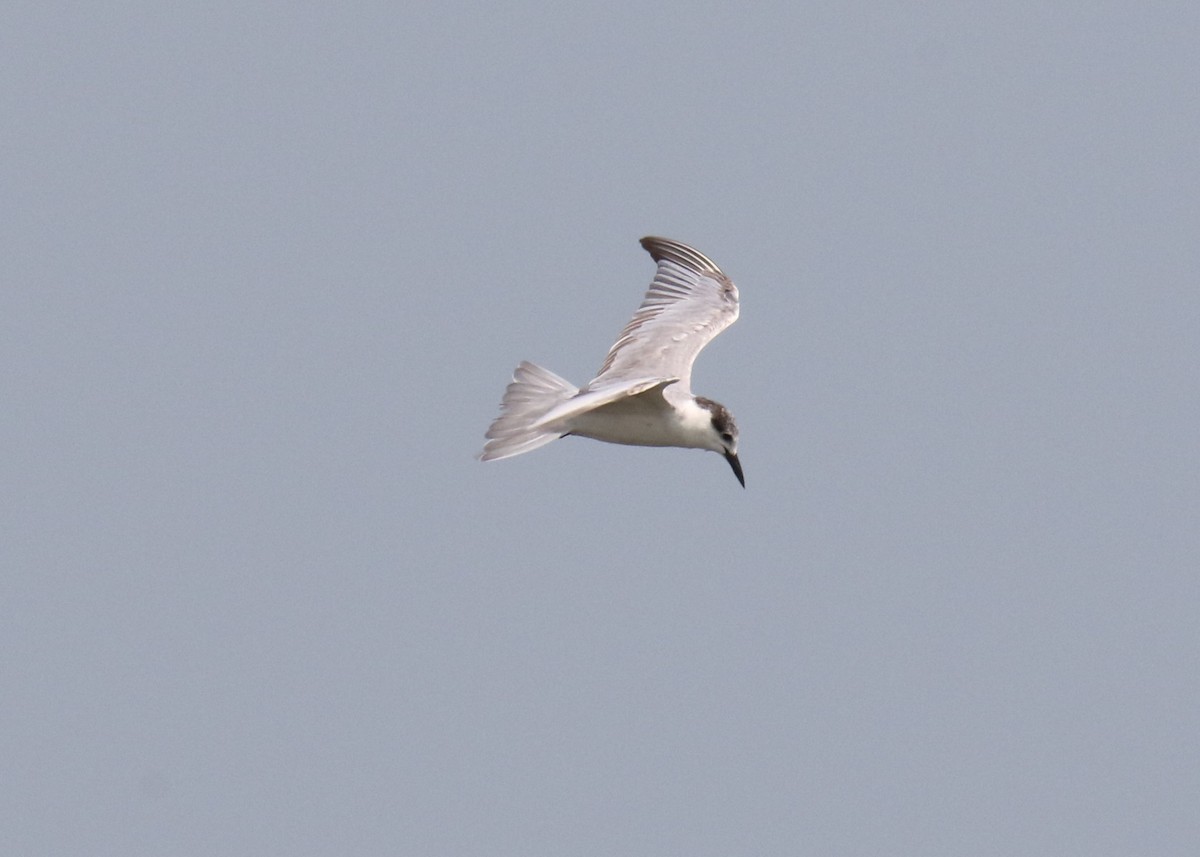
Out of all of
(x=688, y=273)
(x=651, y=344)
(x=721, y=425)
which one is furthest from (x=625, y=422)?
(x=688, y=273)

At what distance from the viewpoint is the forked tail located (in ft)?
33.9

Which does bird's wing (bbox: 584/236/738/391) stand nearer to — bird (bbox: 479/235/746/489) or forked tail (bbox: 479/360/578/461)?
bird (bbox: 479/235/746/489)

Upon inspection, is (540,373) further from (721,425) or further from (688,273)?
(688,273)

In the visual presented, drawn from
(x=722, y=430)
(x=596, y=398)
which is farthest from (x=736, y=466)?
(x=596, y=398)

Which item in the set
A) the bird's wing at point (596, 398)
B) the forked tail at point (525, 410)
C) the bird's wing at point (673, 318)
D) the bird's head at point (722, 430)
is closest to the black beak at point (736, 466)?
the bird's head at point (722, 430)

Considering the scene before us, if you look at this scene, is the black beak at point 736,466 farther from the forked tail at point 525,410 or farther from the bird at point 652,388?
the forked tail at point 525,410

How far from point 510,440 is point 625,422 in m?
1.08

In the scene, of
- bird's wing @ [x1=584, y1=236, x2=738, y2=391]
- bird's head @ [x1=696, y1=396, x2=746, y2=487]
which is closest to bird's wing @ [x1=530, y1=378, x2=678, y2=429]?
bird's head @ [x1=696, y1=396, x2=746, y2=487]

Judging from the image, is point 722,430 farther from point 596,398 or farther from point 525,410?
point 596,398

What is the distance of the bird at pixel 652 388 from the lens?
10438 millimetres

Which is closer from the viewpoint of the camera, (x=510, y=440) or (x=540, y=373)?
(x=510, y=440)

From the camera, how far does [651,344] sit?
41.6ft

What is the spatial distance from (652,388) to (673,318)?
2.61 m

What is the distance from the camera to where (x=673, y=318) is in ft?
43.2
